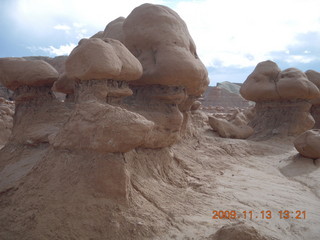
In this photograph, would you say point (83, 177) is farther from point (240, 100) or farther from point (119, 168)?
point (240, 100)

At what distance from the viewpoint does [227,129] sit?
7.39m

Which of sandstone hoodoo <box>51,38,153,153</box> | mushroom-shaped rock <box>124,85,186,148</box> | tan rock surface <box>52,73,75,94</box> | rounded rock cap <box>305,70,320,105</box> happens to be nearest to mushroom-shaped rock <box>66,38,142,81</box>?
sandstone hoodoo <box>51,38,153,153</box>

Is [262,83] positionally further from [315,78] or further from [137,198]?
[137,198]

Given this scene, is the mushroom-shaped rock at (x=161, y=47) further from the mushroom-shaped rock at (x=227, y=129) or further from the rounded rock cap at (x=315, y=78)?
the rounded rock cap at (x=315, y=78)

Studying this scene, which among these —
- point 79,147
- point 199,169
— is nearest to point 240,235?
point 79,147

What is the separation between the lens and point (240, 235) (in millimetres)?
2248

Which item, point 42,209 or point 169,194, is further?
point 169,194

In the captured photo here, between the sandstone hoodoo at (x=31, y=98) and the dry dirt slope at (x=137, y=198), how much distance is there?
276mm

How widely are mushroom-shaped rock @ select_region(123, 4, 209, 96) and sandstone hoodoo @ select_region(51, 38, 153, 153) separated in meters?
0.73

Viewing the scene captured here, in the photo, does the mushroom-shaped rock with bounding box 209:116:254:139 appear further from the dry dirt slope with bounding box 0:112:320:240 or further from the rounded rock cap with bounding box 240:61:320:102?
the dry dirt slope with bounding box 0:112:320:240

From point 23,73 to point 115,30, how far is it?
168 centimetres

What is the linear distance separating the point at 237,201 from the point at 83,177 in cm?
192

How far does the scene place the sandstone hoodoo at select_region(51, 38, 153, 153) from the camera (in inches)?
102

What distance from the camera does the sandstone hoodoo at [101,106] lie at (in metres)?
2.60
